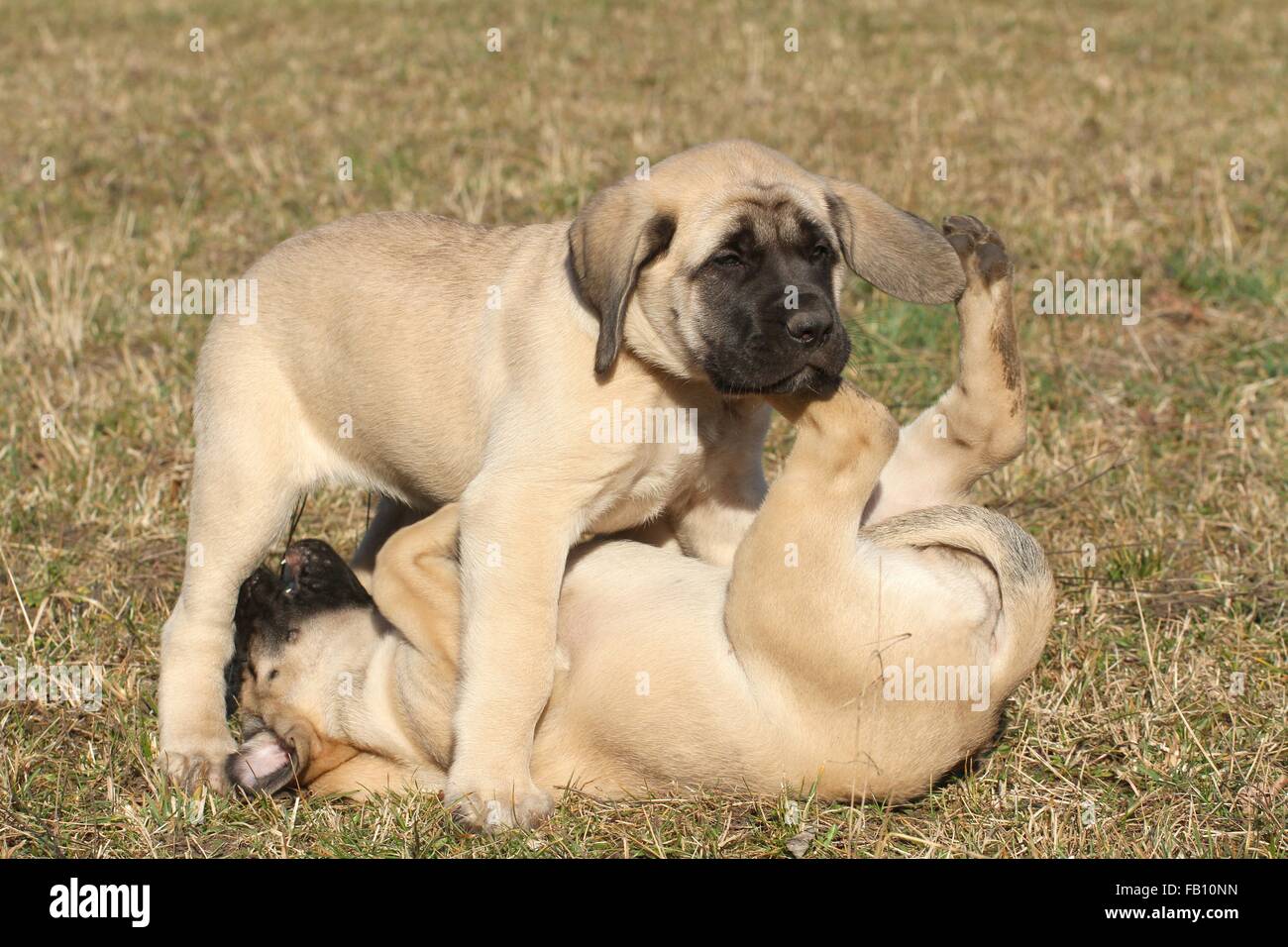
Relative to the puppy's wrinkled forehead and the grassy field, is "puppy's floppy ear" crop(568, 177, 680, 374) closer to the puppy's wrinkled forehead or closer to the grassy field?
the puppy's wrinkled forehead

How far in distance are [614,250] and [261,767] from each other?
1899 mm

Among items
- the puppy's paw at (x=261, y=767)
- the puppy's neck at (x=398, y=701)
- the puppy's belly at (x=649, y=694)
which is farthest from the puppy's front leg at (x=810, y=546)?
the puppy's paw at (x=261, y=767)

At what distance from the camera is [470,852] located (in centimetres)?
408

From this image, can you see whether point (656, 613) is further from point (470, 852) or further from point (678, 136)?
point (678, 136)

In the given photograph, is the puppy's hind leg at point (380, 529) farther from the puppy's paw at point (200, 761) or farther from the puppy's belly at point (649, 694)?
the puppy's belly at point (649, 694)

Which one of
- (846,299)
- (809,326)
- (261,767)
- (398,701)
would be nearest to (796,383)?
(809,326)

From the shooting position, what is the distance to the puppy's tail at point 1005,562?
4293 mm

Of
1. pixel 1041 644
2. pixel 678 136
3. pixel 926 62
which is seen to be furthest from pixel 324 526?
pixel 926 62

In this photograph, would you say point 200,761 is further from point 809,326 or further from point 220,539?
point 809,326

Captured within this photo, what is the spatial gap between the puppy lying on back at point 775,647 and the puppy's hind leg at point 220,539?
16 centimetres

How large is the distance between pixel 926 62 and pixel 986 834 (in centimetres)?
993

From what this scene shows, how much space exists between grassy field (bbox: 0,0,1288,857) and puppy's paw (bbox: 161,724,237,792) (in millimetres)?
95

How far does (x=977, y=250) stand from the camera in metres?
4.82
